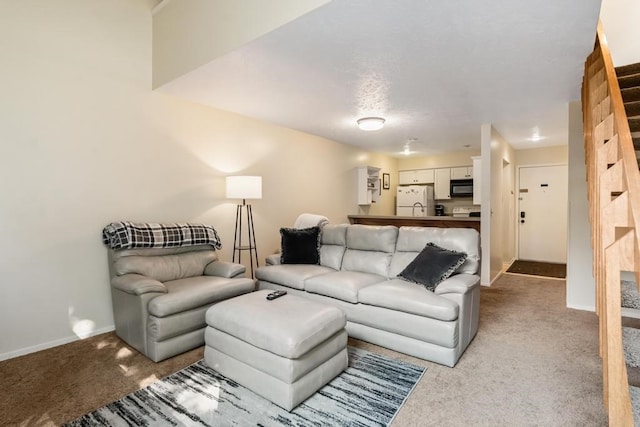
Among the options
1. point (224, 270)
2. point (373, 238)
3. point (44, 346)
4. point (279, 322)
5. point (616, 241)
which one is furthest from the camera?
point (373, 238)

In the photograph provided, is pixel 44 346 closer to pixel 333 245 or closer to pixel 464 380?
pixel 333 245

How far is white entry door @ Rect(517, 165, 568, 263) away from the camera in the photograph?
244 inches

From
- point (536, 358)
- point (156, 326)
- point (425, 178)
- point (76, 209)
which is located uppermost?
point (425, 178)

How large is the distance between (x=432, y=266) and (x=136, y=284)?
8.17 ft

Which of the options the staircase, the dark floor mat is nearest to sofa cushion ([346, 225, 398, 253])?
the staircase

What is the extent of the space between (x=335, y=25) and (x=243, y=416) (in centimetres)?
247

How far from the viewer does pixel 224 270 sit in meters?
3.26

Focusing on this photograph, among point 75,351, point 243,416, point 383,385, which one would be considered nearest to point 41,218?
point 75,351

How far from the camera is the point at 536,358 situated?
8.25ft

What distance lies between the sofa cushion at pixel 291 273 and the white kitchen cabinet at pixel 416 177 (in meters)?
4.74

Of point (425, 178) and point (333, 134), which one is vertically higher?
point (333, 134)

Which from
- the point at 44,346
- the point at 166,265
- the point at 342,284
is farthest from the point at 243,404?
the point at 44,346

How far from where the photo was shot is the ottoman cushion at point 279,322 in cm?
187

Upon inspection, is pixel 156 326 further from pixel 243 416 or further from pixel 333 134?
pixel 333 134
